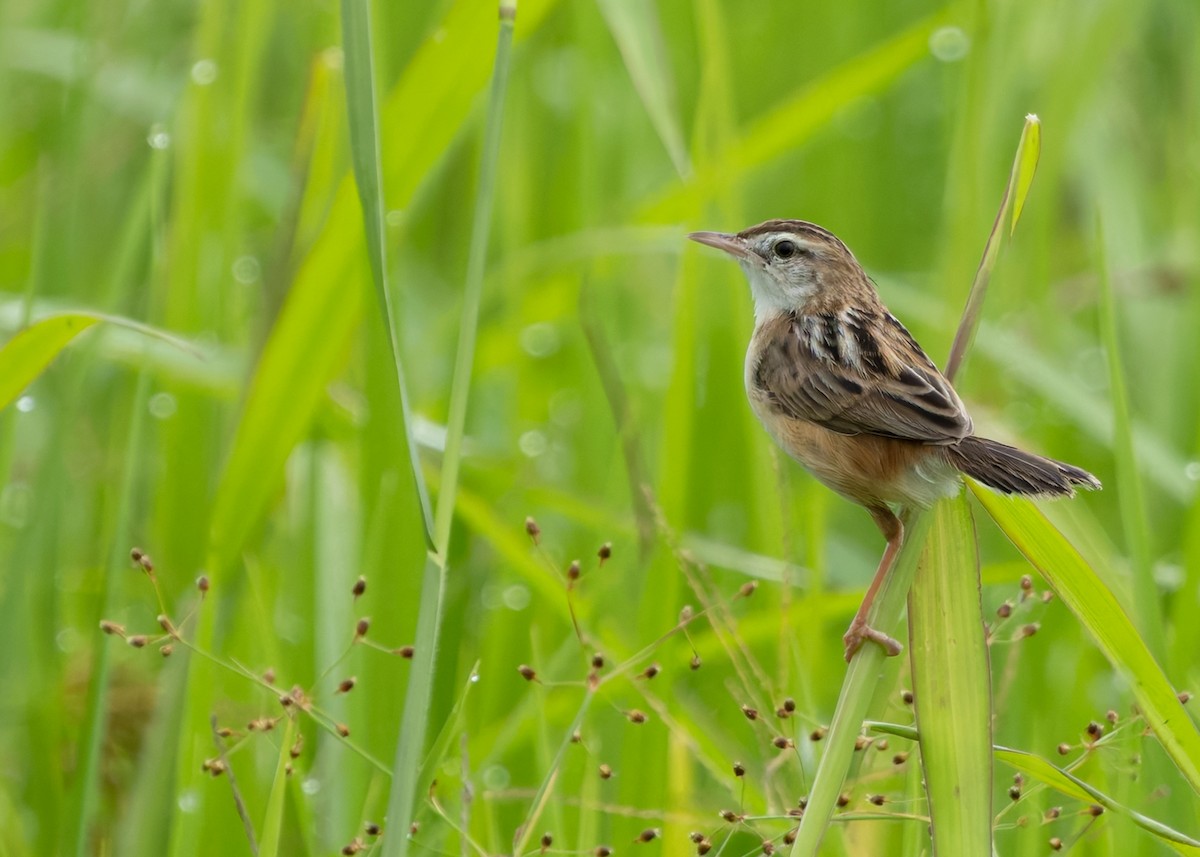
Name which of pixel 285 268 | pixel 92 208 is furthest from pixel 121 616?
pixel 92 208

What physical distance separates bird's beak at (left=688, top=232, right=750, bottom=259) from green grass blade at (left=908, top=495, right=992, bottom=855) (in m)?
1.22

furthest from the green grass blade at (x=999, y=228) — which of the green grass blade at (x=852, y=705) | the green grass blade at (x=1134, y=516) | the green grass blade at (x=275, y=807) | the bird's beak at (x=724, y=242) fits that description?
the green grass blade at (x=275, y=807)

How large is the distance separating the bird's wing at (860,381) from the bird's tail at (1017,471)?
0.11 meters

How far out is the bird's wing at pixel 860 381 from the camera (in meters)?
2.35

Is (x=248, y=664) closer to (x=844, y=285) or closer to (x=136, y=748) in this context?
(x=136, y=748)

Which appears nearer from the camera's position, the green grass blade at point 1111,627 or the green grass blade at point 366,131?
the green grass blade at point 366,131

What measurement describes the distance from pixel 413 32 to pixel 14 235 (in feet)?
5.41

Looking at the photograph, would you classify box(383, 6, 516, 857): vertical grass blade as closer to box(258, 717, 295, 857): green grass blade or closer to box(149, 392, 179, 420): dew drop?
box(258, 717, 295, 857): green grass blade

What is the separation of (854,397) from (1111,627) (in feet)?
2.58

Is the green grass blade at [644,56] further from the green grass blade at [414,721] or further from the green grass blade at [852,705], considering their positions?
the green grass blade at [414,721]

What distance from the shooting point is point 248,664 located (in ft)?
9.80

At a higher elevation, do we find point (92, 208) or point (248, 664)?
point (92, 208)

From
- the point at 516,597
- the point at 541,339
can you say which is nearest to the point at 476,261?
the point at 516,597

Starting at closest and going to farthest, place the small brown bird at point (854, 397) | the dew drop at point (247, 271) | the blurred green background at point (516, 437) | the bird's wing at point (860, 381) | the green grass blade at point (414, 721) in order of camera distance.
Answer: the green grass blade at point (414, 721) → the small brown bird at point (854, 397) → the bird's wing at point (860, 381) → the blurred green background at point (516, 437) → the dew drop at point (247, 271)
